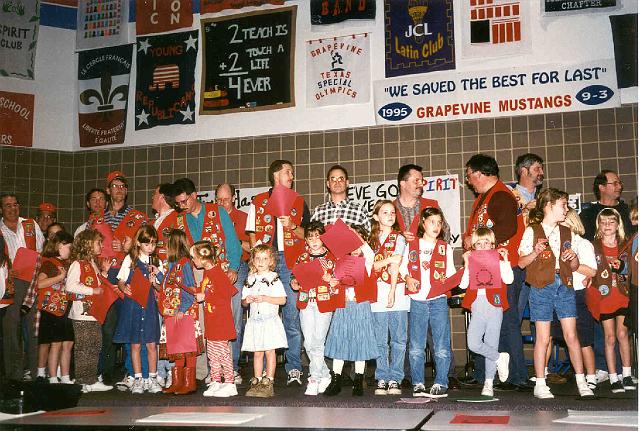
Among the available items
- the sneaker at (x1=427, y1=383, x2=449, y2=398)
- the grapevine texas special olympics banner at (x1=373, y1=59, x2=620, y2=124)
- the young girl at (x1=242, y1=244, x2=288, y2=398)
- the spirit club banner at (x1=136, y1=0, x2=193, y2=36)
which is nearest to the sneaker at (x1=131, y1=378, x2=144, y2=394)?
the young girl at (x1=242, y1=244, x2=288, y2=398)

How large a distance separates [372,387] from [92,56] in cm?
570

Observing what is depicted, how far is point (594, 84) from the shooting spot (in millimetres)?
7023

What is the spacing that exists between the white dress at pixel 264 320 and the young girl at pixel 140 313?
983 millimetres

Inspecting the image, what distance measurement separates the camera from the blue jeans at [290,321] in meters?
6.09

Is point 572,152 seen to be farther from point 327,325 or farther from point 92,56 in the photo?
point 92,56

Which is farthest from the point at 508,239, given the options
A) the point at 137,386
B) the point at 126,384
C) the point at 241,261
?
the point at 126,384

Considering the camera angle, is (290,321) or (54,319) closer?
(290,321)

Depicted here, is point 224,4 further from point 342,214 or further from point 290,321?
point 290,321

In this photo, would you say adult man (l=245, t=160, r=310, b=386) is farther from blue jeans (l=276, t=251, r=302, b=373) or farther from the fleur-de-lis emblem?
the fleur-de-lis emblem

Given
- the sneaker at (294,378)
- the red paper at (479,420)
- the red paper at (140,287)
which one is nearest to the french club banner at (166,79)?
the red paper at (140,287)

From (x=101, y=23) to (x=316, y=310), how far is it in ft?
17.9

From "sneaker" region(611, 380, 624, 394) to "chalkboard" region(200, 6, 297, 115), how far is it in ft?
15.0

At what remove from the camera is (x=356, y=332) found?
5.52 metres

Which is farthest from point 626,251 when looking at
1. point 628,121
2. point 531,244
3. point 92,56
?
point 92,56
